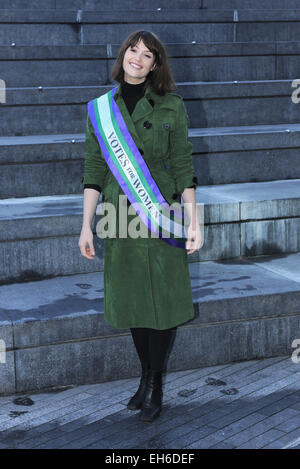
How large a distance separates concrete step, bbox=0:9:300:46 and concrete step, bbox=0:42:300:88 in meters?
0.61

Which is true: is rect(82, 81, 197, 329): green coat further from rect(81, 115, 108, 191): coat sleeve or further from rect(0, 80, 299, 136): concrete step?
rect(0, 80, 299, 136): concrete step

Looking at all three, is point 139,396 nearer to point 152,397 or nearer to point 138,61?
point 152,397

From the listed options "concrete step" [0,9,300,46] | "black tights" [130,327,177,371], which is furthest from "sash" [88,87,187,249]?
"concrete step" [0,9,300,46]

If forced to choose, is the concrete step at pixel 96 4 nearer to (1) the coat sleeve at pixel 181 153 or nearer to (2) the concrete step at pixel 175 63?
(2) the concrete step at pixel 175 63

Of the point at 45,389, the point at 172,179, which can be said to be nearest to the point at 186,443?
the point at 45,389

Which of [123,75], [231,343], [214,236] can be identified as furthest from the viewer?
[214,236]

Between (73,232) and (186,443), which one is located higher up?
(73,232)

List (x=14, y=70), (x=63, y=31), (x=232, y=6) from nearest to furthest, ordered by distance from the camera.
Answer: (x=14, y=70)
(x=63, y=31)
(x=232, y=6)

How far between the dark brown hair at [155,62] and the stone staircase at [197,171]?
154 cm

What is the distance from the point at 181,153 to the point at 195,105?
4166mm

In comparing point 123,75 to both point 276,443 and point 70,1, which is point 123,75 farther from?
point 70,1

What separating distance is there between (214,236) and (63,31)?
166 inches

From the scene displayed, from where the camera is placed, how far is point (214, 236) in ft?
18.5

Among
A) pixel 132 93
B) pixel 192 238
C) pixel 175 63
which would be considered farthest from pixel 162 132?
pixel 175 63
